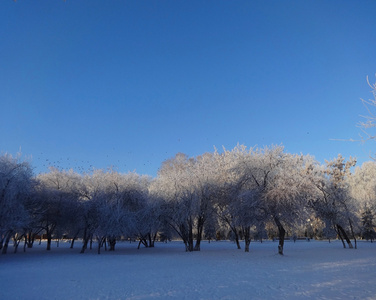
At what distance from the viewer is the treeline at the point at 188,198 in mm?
23266

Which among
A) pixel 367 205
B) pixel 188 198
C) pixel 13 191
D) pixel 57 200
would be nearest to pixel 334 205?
pixel 188 198

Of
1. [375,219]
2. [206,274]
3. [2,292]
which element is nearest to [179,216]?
[206,274]

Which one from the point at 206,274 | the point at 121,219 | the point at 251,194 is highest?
the point at 251,194

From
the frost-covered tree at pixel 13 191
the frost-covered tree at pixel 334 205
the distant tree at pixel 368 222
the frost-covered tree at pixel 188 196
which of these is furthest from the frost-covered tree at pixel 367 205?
the frost-covered tree at pixel 13 191

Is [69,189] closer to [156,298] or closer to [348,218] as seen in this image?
[156,298]

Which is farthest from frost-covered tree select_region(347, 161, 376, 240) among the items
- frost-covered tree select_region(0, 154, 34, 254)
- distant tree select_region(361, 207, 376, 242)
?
frost-covered tree select_region(0, 154, 34, 254)

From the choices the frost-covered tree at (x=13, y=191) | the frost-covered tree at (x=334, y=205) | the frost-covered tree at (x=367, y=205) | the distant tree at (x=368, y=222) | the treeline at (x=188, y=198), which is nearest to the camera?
the frost-covered tree at (x=13, y=191)

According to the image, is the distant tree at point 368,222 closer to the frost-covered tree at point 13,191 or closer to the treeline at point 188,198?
the treeline at point 188,198

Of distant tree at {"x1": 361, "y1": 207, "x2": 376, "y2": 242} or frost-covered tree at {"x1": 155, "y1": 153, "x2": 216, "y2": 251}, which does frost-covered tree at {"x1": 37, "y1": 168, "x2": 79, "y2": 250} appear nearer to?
frost-covered tree at {"x1": 155, "y1": 153, "x2": 216, "y2": 251}

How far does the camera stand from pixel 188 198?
28891 mm

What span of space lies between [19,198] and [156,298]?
1962 centimetres

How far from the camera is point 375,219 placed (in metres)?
50.3

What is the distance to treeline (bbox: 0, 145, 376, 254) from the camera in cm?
2327

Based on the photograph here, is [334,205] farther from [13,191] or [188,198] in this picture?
[13,191]
